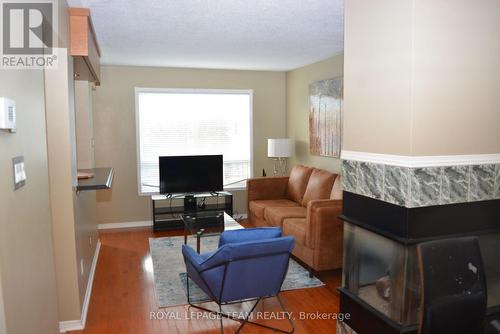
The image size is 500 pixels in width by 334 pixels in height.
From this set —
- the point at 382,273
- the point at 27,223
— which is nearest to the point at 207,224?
the point at 382,273

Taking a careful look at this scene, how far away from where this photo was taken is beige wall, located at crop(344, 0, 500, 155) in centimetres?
Result: 201

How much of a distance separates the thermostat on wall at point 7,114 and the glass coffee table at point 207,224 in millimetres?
2787

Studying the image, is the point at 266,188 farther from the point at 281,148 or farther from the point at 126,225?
the point at 126,225

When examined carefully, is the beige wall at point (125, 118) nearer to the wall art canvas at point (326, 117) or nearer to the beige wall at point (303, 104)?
the beige wall at point (303, 104)

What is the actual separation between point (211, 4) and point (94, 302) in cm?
281

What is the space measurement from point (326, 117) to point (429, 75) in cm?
346

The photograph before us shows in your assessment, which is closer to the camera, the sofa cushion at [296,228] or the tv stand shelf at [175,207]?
the sofa cushion at [296,228]

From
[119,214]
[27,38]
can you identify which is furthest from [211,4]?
[119,214]

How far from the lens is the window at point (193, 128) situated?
20.3 feet

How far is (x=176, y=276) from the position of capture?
163 inches

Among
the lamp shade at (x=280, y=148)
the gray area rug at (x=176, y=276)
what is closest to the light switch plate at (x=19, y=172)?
the gray area rug at (x=176, y=276)

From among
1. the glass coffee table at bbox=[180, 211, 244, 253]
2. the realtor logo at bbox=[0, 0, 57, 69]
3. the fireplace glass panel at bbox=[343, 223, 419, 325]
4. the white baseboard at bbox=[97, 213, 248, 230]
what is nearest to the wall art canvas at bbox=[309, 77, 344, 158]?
the glass coffee table at bbox=[180, 211, 244, 253]

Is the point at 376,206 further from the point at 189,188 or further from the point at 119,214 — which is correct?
the point at 119,214

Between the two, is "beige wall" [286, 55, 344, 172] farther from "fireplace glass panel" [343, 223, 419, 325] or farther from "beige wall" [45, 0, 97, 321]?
"beige wall" [45, 0, 97, 321]
